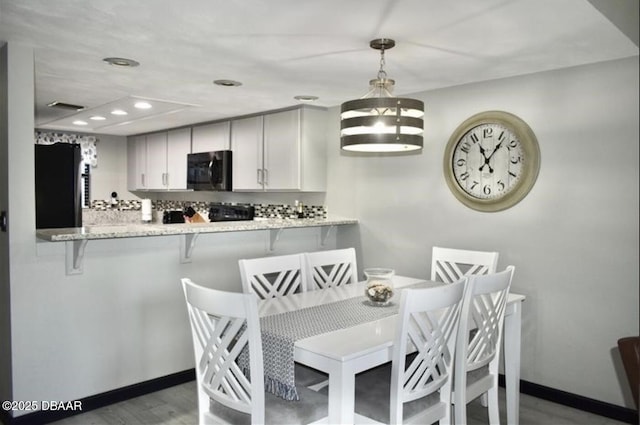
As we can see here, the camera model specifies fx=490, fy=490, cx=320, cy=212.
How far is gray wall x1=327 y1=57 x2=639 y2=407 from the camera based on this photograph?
285 centimetres

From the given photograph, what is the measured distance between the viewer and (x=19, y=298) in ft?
8.73

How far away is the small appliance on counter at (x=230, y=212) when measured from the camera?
5500 mm

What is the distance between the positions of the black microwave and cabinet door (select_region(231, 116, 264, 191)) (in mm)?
76

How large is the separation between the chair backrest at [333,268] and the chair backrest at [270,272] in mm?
59

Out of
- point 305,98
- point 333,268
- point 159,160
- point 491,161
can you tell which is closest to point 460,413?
point 333,268

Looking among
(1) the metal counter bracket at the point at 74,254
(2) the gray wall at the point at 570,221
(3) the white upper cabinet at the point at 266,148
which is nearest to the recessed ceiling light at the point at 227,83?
(3) the white upper cabinet at the point at 266,148

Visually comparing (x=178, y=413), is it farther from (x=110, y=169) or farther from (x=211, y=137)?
(x=110, y=169)

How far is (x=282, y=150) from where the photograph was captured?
181 inches

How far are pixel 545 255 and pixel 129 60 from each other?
2.85m

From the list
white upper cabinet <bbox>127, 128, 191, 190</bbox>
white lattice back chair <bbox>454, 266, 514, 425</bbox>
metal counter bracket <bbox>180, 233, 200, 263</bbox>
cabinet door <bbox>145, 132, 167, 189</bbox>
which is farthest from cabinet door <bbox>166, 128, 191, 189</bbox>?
white lattice back chair <bbox>454, 266, 514, 425</bbox>

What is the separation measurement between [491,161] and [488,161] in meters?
0.02

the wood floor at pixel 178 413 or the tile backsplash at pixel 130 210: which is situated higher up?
the tile backsplash at pixel 130 210

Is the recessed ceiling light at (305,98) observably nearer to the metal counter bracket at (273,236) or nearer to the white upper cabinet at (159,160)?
the metal counter bracket at (273,236)

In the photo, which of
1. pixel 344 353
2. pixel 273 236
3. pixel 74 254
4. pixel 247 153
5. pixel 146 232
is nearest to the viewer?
pixel 344 353
